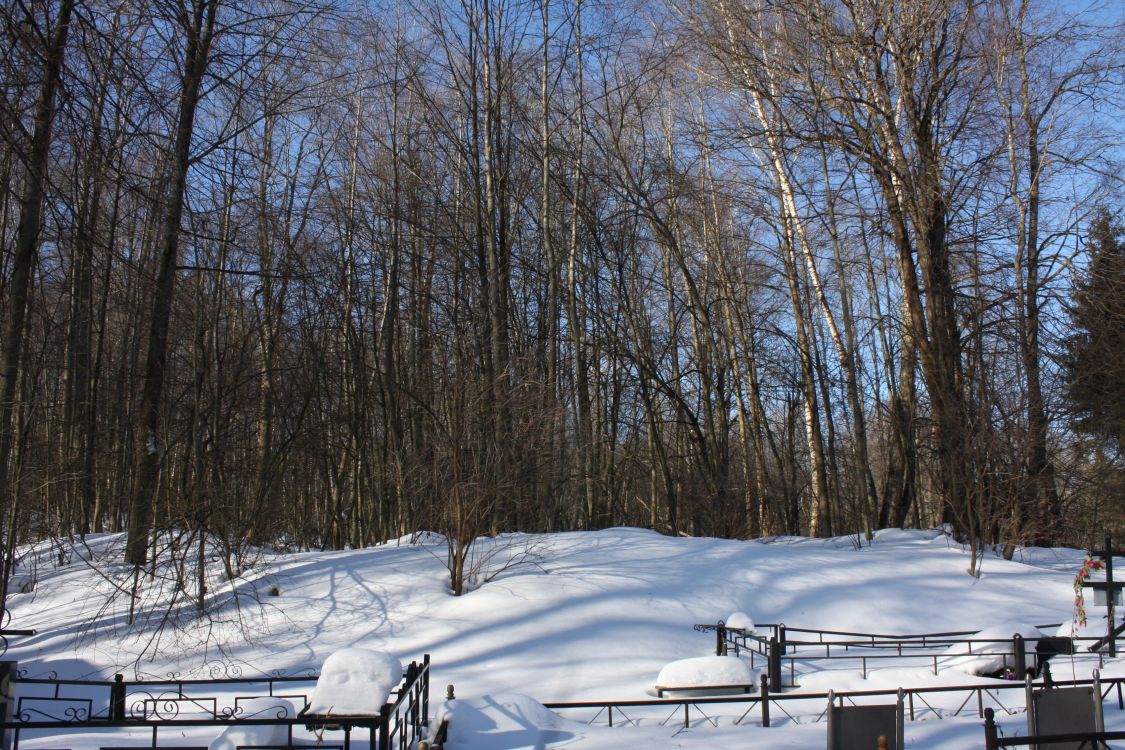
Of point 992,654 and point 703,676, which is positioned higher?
point 992,654

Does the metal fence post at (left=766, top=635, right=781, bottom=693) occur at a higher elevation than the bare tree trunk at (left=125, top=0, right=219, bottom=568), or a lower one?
lower

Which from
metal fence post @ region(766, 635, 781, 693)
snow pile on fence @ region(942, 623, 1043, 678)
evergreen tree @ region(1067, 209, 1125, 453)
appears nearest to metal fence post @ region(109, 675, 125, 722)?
metal fence post @ region(766, 635, 781, 693)

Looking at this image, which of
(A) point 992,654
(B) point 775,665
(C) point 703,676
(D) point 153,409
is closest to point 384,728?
(C) point 703,676

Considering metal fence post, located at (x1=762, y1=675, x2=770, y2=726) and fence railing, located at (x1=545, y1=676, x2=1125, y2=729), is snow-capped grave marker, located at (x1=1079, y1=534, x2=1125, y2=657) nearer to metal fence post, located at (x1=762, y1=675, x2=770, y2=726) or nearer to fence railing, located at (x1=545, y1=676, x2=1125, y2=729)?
fence railing, located at (x1=545, y1=676, x2=1125, y2=729)

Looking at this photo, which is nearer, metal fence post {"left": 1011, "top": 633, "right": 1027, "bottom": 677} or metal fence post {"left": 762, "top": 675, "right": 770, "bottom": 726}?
metal fence post {"left": 762, "top": 675, "right": 770, "bottom": 726}

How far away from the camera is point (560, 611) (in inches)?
445

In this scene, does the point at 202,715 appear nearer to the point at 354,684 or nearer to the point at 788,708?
the point at 354,684

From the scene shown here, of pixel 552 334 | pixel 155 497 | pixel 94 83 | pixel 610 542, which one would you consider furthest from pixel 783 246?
pixel 94 83

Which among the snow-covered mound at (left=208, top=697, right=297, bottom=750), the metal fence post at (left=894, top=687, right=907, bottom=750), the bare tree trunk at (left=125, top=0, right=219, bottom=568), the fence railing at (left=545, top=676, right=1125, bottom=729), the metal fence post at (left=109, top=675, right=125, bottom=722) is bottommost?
the fence railing at (left=545, top=676, right=1125, bottom=729)

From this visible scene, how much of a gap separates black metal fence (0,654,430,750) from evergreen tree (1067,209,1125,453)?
14.0m

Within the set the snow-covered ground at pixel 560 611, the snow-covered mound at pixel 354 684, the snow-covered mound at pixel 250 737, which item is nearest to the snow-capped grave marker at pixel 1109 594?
the snow-covered ground at pixel 560 611

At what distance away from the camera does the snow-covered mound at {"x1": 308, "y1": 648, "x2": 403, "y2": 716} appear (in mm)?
6383

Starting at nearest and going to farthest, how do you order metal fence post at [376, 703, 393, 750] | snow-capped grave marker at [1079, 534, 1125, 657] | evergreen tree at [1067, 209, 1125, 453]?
metal fence post at [376, 703, 393, 750] < snow-capped grave marker at [1079, 534, 1125, 657] < evergreen tree at [1067, 209, 1125, 453]

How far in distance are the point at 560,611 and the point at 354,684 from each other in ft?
16.9
